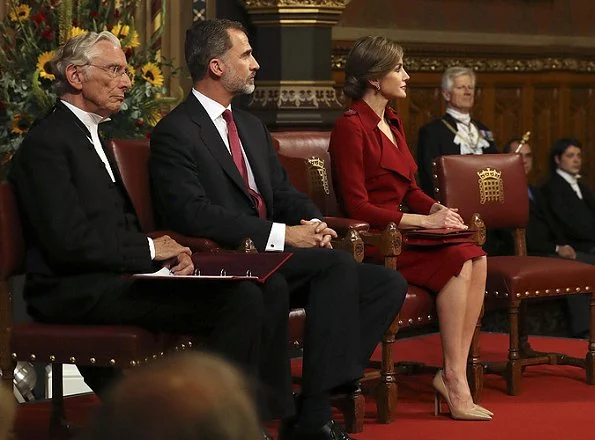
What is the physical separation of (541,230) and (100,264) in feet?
13.9

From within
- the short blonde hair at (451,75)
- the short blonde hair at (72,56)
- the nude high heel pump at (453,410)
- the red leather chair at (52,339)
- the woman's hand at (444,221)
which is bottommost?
the nude high heel pump at (453,410)

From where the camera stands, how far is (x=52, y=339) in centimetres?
363

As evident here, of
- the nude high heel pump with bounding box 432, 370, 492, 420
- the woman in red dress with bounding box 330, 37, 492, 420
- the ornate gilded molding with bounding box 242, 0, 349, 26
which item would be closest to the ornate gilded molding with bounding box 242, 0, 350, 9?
the ornate gilded molding with bounding box 242, 0, 349, 26

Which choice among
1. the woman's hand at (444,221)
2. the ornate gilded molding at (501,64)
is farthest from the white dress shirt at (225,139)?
the ornate gilded molding at (501,64)

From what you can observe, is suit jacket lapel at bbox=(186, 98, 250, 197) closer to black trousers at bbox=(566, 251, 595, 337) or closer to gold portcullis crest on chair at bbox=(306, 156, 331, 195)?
gold portcullis crest on chair at bbox=(306, 156, 331, 195)

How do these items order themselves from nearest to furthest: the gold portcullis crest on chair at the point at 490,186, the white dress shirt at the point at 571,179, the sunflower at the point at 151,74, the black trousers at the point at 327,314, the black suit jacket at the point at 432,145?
1. the black trousers at the point at 327,314
2. the sunflower at the point at 151,74
3. the gold portcullis crest on chair at the point at 490,186
4. the black suit jacket at the point at 432,145
5. the white dress shirt at the point at 571,179

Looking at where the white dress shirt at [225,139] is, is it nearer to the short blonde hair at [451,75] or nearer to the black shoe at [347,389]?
the black shoe at [347,389]

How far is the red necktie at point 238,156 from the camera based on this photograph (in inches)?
171

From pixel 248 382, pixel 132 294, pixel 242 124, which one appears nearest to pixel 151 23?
pixel 242 124

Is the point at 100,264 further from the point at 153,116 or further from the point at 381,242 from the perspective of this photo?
the point at 153,116

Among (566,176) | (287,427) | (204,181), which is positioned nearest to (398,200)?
(204,181)

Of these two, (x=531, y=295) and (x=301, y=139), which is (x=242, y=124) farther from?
(x=531, y=295)

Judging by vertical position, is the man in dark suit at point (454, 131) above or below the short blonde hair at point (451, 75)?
below

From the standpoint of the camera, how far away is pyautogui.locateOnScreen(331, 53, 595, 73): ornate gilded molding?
8.02 meters
